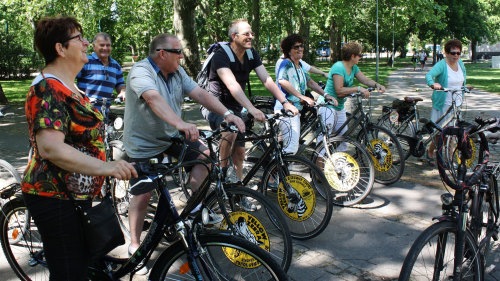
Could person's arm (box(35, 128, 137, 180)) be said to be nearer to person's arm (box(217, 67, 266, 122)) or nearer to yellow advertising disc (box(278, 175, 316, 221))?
person's arm (box(217, 67, 266, 122))

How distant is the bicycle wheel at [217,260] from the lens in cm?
231

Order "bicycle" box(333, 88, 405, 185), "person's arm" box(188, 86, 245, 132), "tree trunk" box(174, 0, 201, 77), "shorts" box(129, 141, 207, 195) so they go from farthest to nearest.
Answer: "tree trunk" box(174, 0, 201, 77) → "bicycle" box(333, 88, 405, 185) → "shorts" box(129, 141, 207, 195) → "person's arm" box(188, 86, 245, 132)

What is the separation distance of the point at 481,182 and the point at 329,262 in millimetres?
1377

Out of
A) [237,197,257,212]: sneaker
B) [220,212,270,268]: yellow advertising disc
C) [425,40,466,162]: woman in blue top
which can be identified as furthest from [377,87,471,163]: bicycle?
[237,197,257,212]: sneaker

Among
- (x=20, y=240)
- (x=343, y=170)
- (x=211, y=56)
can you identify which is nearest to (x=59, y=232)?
(x=20, y=240)

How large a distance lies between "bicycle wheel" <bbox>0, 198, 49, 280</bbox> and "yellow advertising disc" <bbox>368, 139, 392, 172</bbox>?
4196 millimetres

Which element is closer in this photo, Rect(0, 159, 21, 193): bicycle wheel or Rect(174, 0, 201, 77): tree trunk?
Rect(0, 159, 21, 193): bicycle wheel

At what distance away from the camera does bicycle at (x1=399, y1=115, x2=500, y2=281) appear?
8.35 feet

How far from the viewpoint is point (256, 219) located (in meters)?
3.26

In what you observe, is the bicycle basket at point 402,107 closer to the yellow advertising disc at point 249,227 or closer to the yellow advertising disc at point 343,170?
the yellow advertising disc at point 343,170

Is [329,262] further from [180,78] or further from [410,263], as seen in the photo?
[180,78]

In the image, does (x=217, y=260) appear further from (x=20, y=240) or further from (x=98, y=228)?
(x=20, y=240)

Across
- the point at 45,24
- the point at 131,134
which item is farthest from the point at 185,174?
the point at 45,24

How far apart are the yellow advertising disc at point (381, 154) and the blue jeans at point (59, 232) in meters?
4.40
